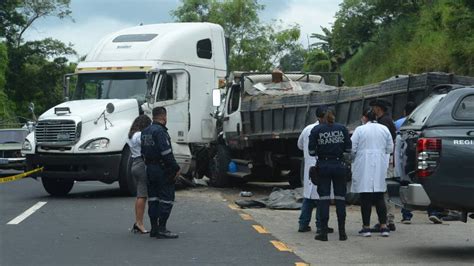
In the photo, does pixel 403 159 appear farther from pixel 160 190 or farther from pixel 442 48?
pixel 442 48

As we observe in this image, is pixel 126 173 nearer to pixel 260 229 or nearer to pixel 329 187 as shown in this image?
pixel 260 229

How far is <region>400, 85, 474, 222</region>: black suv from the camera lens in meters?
8.92

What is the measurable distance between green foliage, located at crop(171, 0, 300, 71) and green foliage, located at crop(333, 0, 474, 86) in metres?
14.2

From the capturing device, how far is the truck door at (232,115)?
2019 cm

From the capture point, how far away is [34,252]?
10016 millimetres

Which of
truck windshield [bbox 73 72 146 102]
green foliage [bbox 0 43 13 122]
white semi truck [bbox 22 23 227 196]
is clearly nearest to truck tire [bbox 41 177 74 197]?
white semi truck [bbox 22 23 227 196]

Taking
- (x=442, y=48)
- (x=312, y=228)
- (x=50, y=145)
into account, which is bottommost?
(x=312, y=228)

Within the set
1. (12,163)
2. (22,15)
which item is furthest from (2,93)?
(12,163)

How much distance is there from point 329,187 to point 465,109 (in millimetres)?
2465

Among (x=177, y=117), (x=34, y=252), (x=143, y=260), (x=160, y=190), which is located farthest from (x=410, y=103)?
(x=177, y=117)

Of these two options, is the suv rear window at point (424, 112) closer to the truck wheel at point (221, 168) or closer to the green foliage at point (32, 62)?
the truck wheel at point (221, 168)

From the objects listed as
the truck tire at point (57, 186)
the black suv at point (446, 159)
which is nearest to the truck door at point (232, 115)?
the truck tire at point (57, 186)

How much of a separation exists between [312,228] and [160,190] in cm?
265

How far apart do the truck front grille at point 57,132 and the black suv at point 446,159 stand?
9.06 meters
